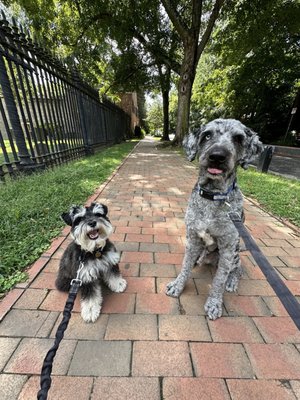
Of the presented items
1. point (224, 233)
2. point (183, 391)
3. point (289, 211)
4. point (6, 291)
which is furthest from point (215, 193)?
point (289, 211)

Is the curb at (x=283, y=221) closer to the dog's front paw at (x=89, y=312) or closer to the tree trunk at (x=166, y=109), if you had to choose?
the dog's front paw at (x=89, y=312)

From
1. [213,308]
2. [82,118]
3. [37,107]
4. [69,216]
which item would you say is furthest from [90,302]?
[82,118]

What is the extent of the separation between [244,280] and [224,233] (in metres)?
1.01

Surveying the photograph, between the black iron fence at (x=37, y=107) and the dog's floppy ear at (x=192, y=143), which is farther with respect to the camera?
the black iron fence at (x=37, y=107)

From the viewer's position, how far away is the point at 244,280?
2623 mm

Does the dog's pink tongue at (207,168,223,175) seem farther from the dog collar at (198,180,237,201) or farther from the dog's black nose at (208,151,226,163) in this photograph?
the dog collar at (198,180,237,201)

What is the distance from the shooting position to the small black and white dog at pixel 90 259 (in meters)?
2.04

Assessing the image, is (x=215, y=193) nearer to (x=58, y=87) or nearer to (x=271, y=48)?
(x=58, y=87)

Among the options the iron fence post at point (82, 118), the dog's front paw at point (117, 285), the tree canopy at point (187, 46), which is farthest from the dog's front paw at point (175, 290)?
the tree canopy at point (187, 46)

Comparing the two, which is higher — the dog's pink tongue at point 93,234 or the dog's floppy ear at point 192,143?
the dog's floppy ear at point 192,143

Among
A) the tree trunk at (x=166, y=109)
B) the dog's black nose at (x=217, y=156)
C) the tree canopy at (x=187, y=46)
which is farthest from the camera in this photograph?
the tree trunk at (x=166, y=109)

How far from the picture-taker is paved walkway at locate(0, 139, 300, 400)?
1531 millimetres

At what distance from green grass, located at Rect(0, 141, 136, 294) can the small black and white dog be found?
0.69m

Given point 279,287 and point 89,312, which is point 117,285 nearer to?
point 89,312
